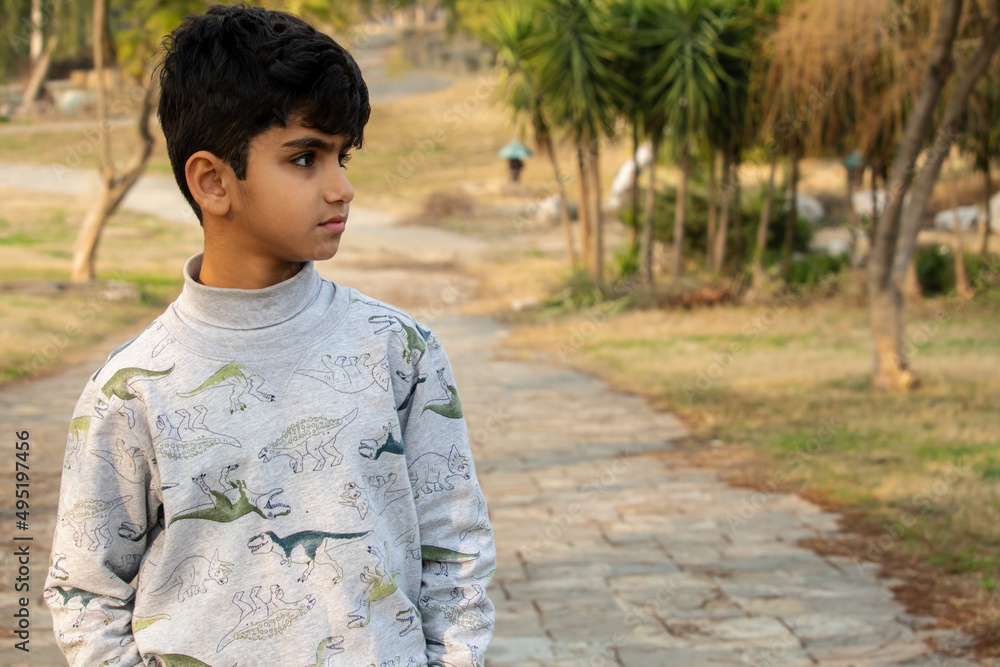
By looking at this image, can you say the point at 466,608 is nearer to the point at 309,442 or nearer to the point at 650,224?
the point at 309,442

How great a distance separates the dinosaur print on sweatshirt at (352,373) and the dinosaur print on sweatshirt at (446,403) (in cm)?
10

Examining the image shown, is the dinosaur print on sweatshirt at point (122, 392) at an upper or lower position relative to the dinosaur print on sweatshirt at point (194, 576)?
upper

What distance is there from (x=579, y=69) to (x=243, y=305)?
477 inches

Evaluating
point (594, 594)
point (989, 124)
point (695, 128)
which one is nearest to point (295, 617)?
point (594, 594)

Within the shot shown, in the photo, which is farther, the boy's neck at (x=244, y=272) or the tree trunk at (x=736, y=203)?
the tree trunk at (x=736, y=203)

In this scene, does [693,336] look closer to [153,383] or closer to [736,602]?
[736,602]

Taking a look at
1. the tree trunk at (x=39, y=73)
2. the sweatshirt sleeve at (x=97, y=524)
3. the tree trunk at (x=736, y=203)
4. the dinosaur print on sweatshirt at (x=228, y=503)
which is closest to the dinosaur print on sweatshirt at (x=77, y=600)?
the sweatshirt sleeve at (x=97, y=524)

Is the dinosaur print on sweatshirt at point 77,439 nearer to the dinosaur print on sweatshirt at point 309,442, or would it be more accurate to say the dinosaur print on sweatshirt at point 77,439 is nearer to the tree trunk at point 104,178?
the dinosaur print on sweatshirt at point 309,442

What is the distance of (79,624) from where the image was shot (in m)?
1.45

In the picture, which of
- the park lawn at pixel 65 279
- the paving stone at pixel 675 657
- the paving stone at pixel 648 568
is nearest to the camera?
the paving stone at pixel 675 657

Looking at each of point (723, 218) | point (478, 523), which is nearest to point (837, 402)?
point (723, 218)

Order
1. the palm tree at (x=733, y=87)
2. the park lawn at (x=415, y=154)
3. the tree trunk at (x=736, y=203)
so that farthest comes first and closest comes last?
the park lawn at (x=415, y=154) < the tree trunk at (x=736, y=203) < the palm tree at (x=733, y=87)

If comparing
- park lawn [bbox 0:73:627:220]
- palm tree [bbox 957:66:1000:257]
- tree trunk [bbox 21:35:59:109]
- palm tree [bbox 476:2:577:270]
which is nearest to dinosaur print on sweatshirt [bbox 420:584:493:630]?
palm tree [bbox 957:66:1000:257]

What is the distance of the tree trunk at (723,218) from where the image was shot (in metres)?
14.2
